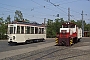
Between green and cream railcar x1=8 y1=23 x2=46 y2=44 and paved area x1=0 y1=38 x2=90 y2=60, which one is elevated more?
green and cream railcar x1=8 y1=23 x2=46 y2=44

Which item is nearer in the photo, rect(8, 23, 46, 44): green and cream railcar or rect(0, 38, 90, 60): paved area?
rect(0, 38, 90, 60): paved area

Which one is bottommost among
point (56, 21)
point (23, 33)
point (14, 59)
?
point (14, 59)

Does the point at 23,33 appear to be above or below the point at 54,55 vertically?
above

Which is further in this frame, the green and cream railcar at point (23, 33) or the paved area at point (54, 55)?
the green and cream railcar at point (23, 33)

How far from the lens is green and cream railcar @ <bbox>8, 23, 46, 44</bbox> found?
27.4 metres

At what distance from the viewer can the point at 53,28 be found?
220 feet

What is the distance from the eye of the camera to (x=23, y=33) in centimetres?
2861

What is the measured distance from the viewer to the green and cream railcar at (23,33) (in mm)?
27406

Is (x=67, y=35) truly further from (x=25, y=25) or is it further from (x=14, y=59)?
(x=14, y=59)

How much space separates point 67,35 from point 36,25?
7.97 meters

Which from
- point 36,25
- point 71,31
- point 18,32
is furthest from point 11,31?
point 71,31

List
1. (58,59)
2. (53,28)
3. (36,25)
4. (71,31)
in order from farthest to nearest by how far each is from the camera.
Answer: (53,28)
(36,25)
(71,31)
(58,59)

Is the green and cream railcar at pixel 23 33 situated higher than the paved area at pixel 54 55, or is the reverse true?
the green and cream railcar at pixel 23 33

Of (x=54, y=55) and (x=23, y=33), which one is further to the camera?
(x=23, y=33)
